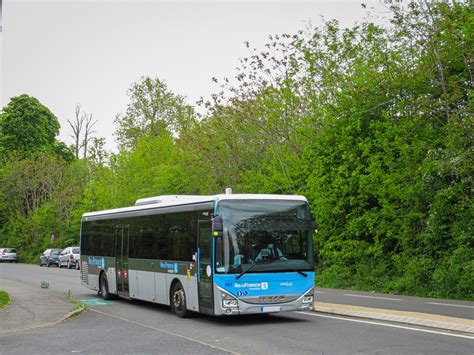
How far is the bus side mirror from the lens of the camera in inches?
574

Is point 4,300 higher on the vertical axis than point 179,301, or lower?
higher

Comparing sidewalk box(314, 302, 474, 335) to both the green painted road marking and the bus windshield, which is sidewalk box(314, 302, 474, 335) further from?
the green painted road marking

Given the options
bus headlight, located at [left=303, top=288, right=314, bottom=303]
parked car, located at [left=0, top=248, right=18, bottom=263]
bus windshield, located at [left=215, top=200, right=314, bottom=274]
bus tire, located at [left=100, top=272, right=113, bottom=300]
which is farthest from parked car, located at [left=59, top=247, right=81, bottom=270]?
bus headlight, located at [left=303, top=288, right=314, bottom=303]

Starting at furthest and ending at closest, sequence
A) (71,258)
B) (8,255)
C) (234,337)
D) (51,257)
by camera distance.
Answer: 1. (8,255)
2. (51,257)
3. (71,258)
4. (234,337)

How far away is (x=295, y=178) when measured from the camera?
32.7 metres

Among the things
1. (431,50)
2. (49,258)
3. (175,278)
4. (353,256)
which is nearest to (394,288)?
(353,256)

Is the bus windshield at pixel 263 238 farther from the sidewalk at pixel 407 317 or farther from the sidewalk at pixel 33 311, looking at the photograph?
the sidewalk at pixel 33 311

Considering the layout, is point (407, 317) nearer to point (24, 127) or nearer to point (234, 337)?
point (234, 337)

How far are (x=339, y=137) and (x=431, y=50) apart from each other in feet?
17.8

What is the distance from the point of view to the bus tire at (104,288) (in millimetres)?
22094

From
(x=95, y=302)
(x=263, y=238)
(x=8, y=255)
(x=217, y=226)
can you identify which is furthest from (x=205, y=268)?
(x=8, y=255)

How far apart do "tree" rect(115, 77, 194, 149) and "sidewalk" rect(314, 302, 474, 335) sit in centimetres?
5095

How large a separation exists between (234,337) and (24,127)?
68843 millimetres

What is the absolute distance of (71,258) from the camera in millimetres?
51469
